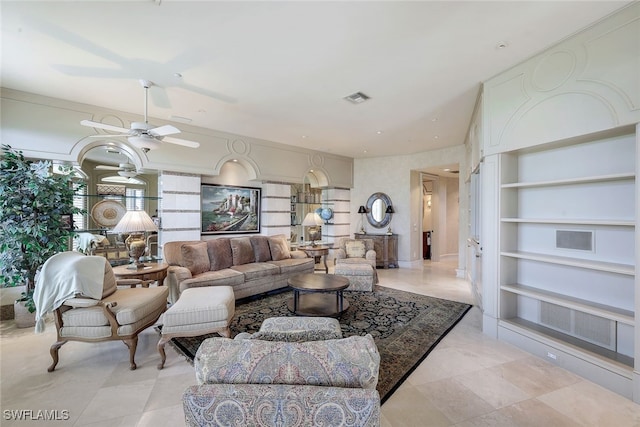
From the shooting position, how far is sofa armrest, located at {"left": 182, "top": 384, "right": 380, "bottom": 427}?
Result: 3.30 feet

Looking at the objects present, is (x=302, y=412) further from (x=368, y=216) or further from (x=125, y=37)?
(x=368, y=216)

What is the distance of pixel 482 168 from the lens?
3.34 meters

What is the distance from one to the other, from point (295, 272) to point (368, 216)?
3.19 meters

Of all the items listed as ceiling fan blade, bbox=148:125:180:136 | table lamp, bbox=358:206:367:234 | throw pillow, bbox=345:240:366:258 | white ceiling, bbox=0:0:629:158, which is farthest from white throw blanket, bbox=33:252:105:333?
table lamp, bbox=358:206:367:234

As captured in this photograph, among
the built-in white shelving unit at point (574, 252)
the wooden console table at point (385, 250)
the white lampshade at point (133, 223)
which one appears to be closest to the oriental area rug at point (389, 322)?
the built-in white shelving unit at point (574, 252)

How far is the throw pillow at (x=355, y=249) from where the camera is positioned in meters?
5.82

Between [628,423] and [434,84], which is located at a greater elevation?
[434,84]

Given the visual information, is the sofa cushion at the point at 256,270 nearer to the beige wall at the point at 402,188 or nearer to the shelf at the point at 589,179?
the beige wall at the point at 402,188

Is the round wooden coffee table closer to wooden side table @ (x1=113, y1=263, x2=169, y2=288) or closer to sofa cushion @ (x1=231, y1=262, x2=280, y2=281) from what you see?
sofa cushion @ (x1=231, y1=262, x2=280, y2=281)

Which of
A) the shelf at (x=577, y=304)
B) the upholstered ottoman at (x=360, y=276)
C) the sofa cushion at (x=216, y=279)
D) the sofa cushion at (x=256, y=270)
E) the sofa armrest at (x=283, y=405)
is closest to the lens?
the sofa armrest at (x=283, y=405)

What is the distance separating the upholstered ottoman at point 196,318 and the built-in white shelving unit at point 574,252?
309 cm

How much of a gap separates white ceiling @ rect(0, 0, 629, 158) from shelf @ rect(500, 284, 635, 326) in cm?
246

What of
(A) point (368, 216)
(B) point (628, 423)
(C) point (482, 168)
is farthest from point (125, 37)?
(A) point (368, 216)

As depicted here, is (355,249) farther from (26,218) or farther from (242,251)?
(26,218)
